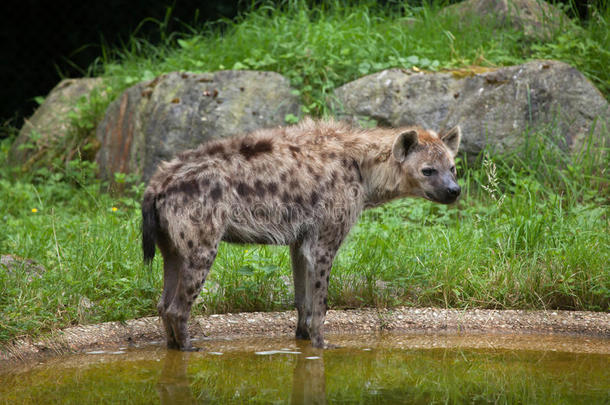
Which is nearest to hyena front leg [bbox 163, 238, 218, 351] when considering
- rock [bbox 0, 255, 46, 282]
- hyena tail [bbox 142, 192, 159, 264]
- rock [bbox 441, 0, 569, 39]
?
hyena tail [bbox 142, 192, 159, 264]

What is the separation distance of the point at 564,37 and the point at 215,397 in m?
5.20

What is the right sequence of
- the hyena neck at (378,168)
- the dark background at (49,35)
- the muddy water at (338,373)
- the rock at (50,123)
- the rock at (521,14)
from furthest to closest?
1. the dark background at (49,35)
2. the rock at (50,123)
3. the rock at (521,14)
4. the hyena neck at (378,168)
5. the muddy water at (338,373)

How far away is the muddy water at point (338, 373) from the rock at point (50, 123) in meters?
4.21

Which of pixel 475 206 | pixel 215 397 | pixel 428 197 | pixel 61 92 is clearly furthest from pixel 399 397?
pixel 61 92

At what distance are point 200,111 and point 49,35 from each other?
3540 mm

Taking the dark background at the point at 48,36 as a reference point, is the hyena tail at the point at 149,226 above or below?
above

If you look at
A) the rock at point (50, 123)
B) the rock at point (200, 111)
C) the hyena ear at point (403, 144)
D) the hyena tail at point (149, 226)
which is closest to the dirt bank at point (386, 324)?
the hyena tail at point (149, 226)

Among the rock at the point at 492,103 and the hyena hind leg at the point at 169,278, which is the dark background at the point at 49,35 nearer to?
the rock at the point at 492,103

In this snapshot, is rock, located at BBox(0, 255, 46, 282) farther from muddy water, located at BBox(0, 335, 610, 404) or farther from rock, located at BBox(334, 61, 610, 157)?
rock, located at BBox(334, 61, 610, 157)

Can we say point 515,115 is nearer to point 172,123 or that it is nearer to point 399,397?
point 172,123

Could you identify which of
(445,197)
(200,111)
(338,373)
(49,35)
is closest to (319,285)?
(338,373)

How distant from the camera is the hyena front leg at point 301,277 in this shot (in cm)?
399

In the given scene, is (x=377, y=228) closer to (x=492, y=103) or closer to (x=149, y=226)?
(x=492, y=103)

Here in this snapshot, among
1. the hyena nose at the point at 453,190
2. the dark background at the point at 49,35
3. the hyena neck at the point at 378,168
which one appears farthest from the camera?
the dark background at the point at 49,35
